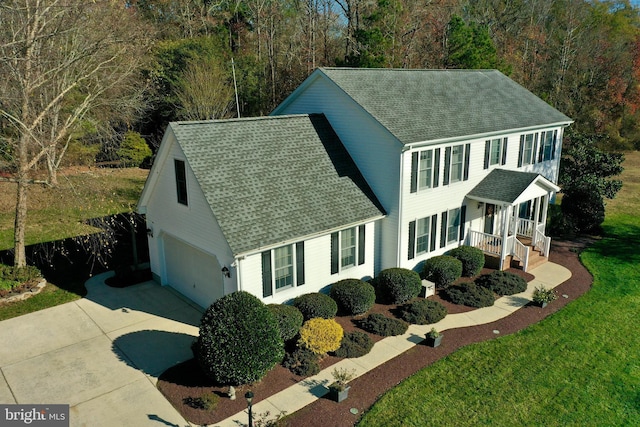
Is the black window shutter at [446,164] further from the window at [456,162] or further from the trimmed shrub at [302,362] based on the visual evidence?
the trimmed shrub at [302,362]

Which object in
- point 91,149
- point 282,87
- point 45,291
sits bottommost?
point 45,291

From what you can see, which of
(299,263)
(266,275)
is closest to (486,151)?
(299,263)

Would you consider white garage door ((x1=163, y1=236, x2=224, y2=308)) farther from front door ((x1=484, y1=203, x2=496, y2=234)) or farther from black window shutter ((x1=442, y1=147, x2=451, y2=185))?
front door ((x1=484, y1=203, x2=496, y2=234))

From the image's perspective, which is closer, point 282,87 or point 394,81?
point 394,81

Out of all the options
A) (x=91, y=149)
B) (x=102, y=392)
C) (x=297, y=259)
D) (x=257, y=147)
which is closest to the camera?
(x=102, y=392)

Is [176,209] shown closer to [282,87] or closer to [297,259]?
[297,259]

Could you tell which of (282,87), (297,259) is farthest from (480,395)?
(282,87)

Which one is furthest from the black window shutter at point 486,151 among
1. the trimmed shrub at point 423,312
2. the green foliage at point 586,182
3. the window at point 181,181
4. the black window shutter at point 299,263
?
the window at point 181,181
